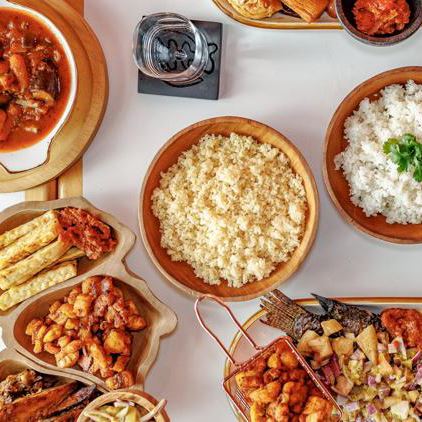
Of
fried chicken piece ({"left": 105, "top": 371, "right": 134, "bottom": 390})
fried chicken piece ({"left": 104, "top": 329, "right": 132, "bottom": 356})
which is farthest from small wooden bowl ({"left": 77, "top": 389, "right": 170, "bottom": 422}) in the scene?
fried chicken piece ({"left": 104, "top": 329, "right": 132, "bottom": 356})

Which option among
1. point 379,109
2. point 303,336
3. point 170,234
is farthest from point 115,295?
point 379,109


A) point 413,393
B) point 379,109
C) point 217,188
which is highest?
point 379,109

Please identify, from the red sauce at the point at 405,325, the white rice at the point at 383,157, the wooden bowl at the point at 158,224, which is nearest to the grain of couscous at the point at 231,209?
the wooden bowl at the point at 158,224

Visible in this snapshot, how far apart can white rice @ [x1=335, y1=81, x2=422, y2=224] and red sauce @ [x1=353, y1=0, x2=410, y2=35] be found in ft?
0.88

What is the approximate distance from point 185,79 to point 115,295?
997 mm

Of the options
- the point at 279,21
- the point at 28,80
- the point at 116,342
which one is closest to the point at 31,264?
the point at 116,342

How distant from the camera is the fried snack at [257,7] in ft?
9.77

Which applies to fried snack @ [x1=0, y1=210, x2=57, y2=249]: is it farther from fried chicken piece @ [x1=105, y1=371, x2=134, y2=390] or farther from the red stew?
fried chicken piece @ [x1=105, y1=371, x2=134, y2=390]

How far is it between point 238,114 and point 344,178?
0.56 meters

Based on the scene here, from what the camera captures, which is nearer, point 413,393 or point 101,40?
point 413,393

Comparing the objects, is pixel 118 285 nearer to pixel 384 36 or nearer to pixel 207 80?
pixel 207 80

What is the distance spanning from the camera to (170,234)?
3.09 metres

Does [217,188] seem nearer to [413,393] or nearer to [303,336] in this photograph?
[303,336]

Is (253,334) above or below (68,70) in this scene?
below
